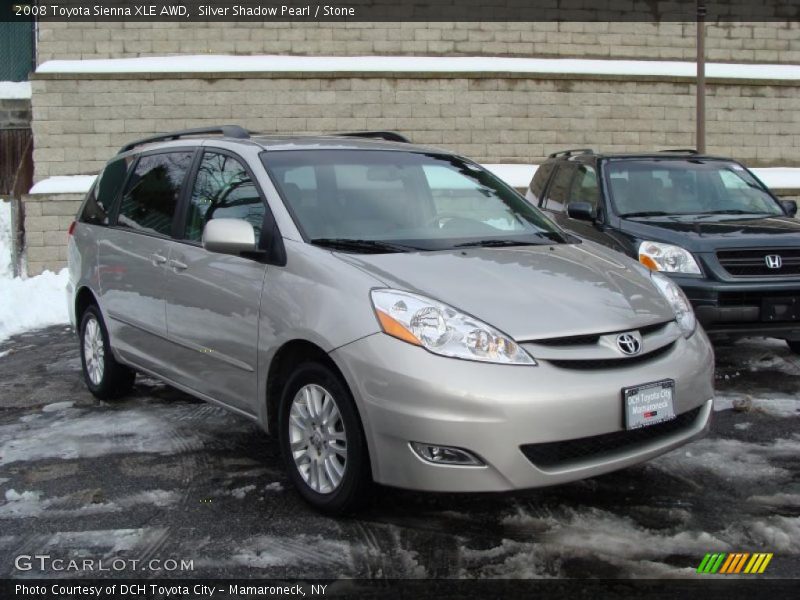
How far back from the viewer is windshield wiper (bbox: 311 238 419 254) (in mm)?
3848

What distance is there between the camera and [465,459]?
3.22 metres

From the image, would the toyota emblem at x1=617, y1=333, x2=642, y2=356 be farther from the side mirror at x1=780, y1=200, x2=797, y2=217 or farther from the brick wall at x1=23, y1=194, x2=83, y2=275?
the brick wall at x1=23, y1=194, x2=83, y2=275

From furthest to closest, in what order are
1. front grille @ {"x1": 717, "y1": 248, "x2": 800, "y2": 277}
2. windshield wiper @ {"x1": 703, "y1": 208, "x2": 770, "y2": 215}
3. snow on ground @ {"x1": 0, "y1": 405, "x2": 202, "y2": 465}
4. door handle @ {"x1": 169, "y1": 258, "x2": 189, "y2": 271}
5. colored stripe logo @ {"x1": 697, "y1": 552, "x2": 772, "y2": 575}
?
windshield wiper @ {"x1": 703, "y1": 208, "x2": 770, "y2": 215}, front grille @ {"x1": 717, "y1": 248, "x2": 800, "y2": 277}, snow on ground @ {"x1": 0, "y1": 405, "x2": 202, "y2": 465}, door handle @ {"x1": 169, "y1": 258, "x2": 189, "y2": 271}, colored stripe logo @ {"x1": 697, "y1": 552, "x2": 772, "y2": 575}

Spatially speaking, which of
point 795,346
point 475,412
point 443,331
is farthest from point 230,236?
point 795,346

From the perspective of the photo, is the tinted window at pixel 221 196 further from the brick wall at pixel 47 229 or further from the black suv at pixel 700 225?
the brick wall at pixel 47 229

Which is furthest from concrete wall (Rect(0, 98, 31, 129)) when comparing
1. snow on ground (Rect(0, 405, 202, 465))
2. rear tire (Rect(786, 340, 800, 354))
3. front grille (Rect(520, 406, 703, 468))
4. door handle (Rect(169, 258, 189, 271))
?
front grille (Rect(520, 406, 703, 468))

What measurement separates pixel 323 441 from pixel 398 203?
1400 millimetres

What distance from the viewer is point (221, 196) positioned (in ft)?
14.9

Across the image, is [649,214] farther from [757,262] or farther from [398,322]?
[398,322]

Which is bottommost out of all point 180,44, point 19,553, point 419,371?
point 19,553

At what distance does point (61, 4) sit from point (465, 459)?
15273mm

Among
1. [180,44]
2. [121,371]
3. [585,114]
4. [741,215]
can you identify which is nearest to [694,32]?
[585,114]

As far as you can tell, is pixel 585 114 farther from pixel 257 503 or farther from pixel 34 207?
pixel 257 503

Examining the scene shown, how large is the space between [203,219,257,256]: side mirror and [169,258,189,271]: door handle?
63cm
